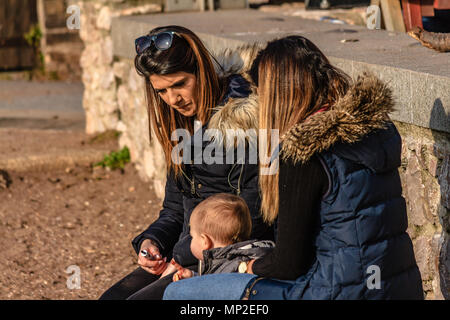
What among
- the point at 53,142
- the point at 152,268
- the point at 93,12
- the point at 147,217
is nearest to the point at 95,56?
the point at 93,12

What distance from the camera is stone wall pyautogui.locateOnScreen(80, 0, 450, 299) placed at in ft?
9.80

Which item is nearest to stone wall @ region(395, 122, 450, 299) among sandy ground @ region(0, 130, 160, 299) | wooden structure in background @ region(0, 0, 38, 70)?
sandy ground @ region(0, 130, 160, 299)

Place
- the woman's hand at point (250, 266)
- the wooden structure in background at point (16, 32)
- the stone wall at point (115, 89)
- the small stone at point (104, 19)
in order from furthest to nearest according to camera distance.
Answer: the wooden structure in background at point (16, 32)
the small stone at point (104, 19)
the stone wall at point (115, 89)
the woman's hand at point (250, 266)

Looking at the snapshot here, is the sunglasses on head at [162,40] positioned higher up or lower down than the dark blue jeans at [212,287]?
higher up

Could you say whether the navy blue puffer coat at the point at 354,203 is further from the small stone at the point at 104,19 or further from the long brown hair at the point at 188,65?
the small stone at the point at 104,19

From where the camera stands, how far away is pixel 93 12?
6.58 meters

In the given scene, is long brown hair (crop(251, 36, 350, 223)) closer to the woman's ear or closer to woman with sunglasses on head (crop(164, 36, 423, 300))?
woman with sunglasses on head (crop(164, 36, 423, 300))

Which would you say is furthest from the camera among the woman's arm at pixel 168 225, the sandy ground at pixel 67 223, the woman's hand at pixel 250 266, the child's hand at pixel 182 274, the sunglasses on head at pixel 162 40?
the sandy ground at pixel 67 223

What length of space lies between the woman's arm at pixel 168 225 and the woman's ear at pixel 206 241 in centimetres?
42

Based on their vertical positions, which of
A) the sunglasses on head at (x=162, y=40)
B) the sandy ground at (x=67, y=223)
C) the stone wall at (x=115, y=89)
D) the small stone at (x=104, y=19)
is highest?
the sunglasses on head at (x=162, y=40)

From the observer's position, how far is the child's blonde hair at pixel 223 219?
250 centimetres

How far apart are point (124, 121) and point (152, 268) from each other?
11.8 feet

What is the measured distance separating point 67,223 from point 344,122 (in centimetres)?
343

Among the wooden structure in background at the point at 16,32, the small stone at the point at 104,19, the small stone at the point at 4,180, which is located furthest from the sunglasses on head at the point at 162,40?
the wooden structure in background at the point at 16,32
